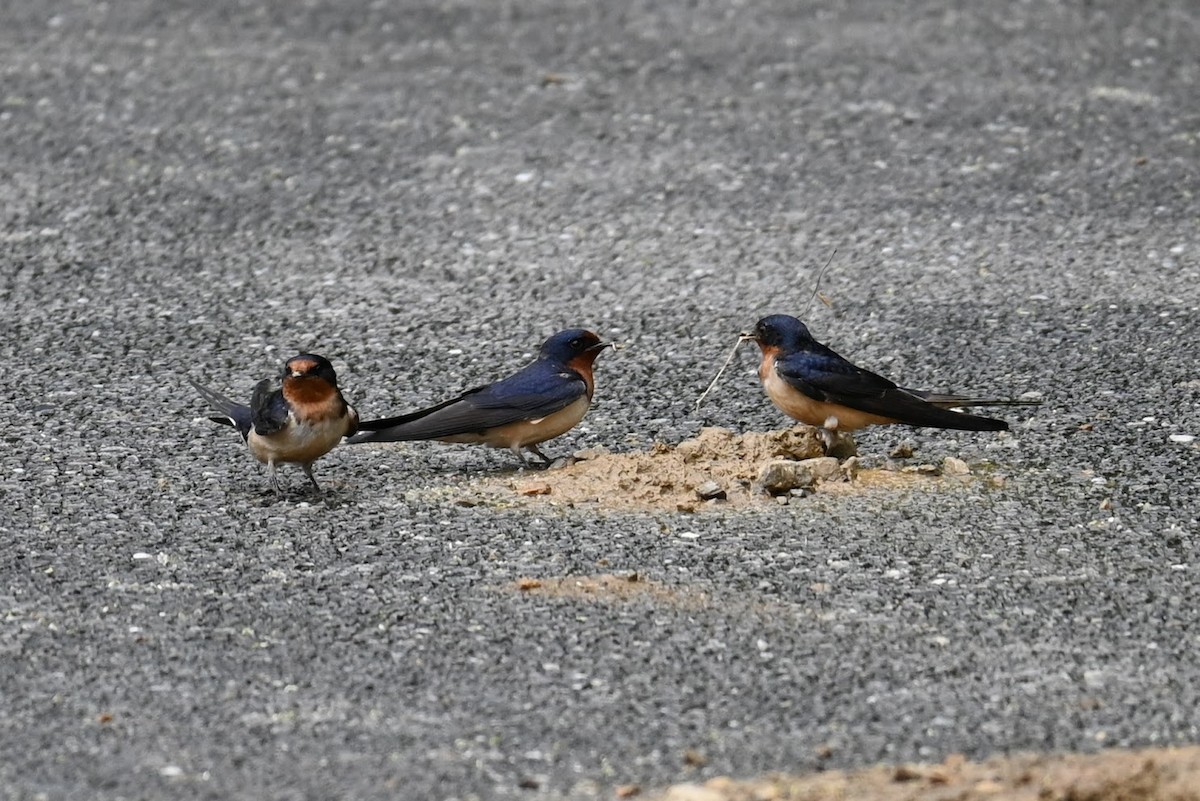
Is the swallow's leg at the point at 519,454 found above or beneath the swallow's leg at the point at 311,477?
beneath

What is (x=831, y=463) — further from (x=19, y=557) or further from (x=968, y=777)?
(x=19, y=557)

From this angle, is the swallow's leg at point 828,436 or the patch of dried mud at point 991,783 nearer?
the patch of dried mud at point 991,783

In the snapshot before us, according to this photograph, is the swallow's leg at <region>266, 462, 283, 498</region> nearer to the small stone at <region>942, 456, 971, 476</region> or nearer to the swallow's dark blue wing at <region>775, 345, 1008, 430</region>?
the swallow's dark blue wing at <region>775, 345, 1008, 430</region>

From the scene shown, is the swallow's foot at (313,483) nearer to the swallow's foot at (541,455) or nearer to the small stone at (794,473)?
the swallow's foot at (541,455)

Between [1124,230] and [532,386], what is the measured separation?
3.92 meters

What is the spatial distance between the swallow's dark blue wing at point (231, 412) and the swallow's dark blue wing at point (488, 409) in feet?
1.20

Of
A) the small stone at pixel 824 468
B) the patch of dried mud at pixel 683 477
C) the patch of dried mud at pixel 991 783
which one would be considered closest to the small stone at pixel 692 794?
the patch of dried mud at pixel 991 783

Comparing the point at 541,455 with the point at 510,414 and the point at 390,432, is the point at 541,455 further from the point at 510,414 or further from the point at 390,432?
the point at 390,432

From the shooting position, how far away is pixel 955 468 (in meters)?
6.20

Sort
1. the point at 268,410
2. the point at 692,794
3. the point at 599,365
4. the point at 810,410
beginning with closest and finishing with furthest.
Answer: the point at 692,794 → the point at 268,410 → the point at 810,410 → the point at 599,365

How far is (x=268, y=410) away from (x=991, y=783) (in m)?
2.91

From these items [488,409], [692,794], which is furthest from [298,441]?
[692,794]

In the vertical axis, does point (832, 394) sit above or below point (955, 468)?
above

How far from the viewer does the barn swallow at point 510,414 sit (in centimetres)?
629
